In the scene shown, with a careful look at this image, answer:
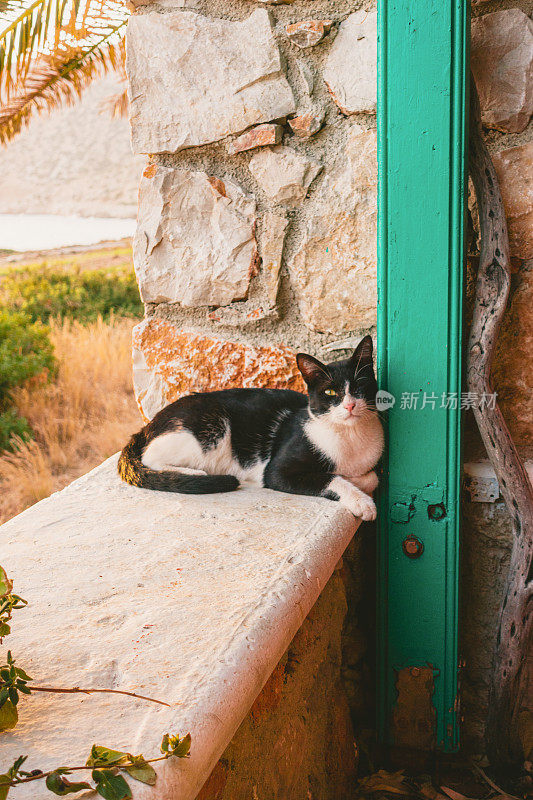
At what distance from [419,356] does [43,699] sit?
874mm

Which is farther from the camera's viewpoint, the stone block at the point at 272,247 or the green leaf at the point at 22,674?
the stone block at the point at 272,247

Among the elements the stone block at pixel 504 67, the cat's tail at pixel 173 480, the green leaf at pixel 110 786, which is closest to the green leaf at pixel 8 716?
the green leaf at pixel 110 786

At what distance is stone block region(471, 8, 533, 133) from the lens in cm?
117

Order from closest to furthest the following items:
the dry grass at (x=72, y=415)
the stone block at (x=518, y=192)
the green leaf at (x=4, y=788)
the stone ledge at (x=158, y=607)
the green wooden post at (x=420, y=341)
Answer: the green leaf at (x=4, y=788) < the stone ledge at (x=158, y=607) < the green wooden post at (x=420, y=341) < the stone block at (x=518, y=192) < the dry grass at (x=72, y=415)

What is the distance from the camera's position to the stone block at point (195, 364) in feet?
4.84

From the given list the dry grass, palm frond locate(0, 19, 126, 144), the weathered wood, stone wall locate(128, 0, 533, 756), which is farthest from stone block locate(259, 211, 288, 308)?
the dry grass

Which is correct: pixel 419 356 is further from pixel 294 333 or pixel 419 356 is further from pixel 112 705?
pixel 112 705

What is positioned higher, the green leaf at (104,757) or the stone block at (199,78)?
the stone block at (199,78)

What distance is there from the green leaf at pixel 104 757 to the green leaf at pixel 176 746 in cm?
4

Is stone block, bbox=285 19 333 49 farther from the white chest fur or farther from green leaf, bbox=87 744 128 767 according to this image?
green leaf, bbox=87 744 128 767

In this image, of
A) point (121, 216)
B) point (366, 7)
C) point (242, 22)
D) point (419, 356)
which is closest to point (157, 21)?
point (242, 22)

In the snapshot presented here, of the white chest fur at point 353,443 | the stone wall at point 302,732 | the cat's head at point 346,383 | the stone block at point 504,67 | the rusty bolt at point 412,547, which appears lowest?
the stone wall at point 302,732

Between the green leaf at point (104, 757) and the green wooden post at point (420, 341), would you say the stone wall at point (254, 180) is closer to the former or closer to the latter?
the green wooden post at point (420, 341)

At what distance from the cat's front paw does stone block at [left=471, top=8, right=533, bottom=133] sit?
77 centimetres
